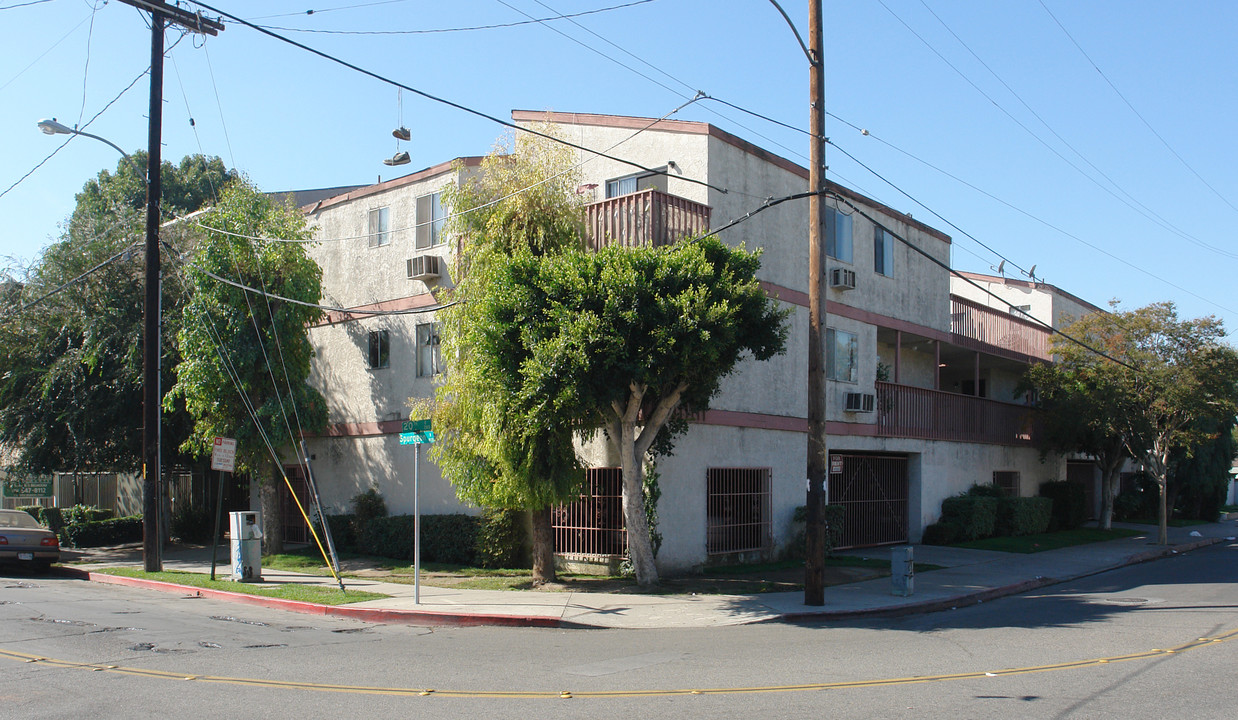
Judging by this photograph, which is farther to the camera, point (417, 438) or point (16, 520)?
point (16, 520)

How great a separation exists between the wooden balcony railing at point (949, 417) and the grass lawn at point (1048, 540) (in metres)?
2.96

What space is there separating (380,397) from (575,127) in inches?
302

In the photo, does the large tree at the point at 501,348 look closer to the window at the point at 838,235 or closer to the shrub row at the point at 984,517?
the window at the point at 838,235

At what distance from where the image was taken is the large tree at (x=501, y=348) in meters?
14.3

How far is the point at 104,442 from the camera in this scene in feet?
73.7

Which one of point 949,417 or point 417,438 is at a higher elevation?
point 949,417

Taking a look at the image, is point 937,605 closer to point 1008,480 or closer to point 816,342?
point 816,342

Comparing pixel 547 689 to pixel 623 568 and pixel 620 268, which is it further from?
pixel 623 568

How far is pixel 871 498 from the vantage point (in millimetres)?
23359

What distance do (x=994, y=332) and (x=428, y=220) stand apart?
18492 millimetres

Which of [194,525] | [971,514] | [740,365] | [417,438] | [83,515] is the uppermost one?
[740,365]

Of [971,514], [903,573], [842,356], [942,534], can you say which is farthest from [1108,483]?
[903,573]

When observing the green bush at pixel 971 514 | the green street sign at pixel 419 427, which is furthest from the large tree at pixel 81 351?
the green bush at pixel 971 514

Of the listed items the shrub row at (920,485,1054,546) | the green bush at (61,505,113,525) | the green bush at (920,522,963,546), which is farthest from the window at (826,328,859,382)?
the green bush at (61,505,113,525)
